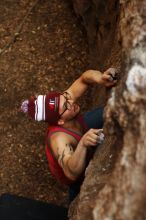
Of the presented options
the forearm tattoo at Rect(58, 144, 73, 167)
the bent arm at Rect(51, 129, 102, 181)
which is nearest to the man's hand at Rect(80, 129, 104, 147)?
the bent arm at Rect(51, 129, 102, 181)

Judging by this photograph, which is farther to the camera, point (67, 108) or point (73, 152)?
point (67, 108)

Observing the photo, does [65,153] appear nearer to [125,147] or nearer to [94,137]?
[94,137]

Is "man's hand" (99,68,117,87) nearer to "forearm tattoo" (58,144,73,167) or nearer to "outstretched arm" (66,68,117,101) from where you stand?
"outstretched arm" (66,68,117,101)

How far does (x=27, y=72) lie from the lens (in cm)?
459

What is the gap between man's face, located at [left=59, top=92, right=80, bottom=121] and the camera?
2.86 meters

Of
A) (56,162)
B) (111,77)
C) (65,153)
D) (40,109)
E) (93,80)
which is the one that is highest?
(111,77)

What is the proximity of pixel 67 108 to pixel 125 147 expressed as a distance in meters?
1.05

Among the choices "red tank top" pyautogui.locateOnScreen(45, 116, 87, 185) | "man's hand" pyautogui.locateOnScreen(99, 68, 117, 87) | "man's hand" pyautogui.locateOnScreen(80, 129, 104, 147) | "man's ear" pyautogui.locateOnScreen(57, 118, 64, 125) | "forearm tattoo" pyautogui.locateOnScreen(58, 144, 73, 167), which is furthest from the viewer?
"man's ear" pyautogui.locateOnScreen(57, 118, 64, 125)

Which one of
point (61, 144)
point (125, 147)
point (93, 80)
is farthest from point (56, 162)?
point (125, 147)

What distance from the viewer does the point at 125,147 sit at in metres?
1.86

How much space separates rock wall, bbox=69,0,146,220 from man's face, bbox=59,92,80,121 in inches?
23.5

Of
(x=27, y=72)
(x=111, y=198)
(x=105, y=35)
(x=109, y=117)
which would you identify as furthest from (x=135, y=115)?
(x=27, y=72)

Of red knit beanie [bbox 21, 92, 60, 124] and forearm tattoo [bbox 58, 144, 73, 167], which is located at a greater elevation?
red knit beanie [bbox 21, 92, 60, 124]

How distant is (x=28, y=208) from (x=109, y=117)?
1.28 m
